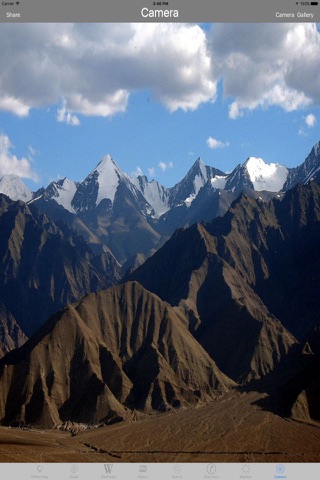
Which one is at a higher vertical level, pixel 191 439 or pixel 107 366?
pixel 107 366

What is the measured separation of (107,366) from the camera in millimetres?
158250

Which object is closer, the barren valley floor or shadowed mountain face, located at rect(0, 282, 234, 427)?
the barren valley floor

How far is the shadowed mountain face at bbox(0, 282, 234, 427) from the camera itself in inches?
5650

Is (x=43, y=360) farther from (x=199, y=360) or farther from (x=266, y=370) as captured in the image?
(x=266, y=370)

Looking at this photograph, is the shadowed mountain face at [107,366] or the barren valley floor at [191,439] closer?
the barren valley floor at [191,439]

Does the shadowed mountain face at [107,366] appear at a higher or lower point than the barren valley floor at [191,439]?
higher

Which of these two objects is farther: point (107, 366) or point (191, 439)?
point (107, 366)

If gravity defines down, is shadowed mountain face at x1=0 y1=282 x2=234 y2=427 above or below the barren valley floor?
above

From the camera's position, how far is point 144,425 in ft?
429

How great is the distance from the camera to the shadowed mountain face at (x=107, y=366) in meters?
144
